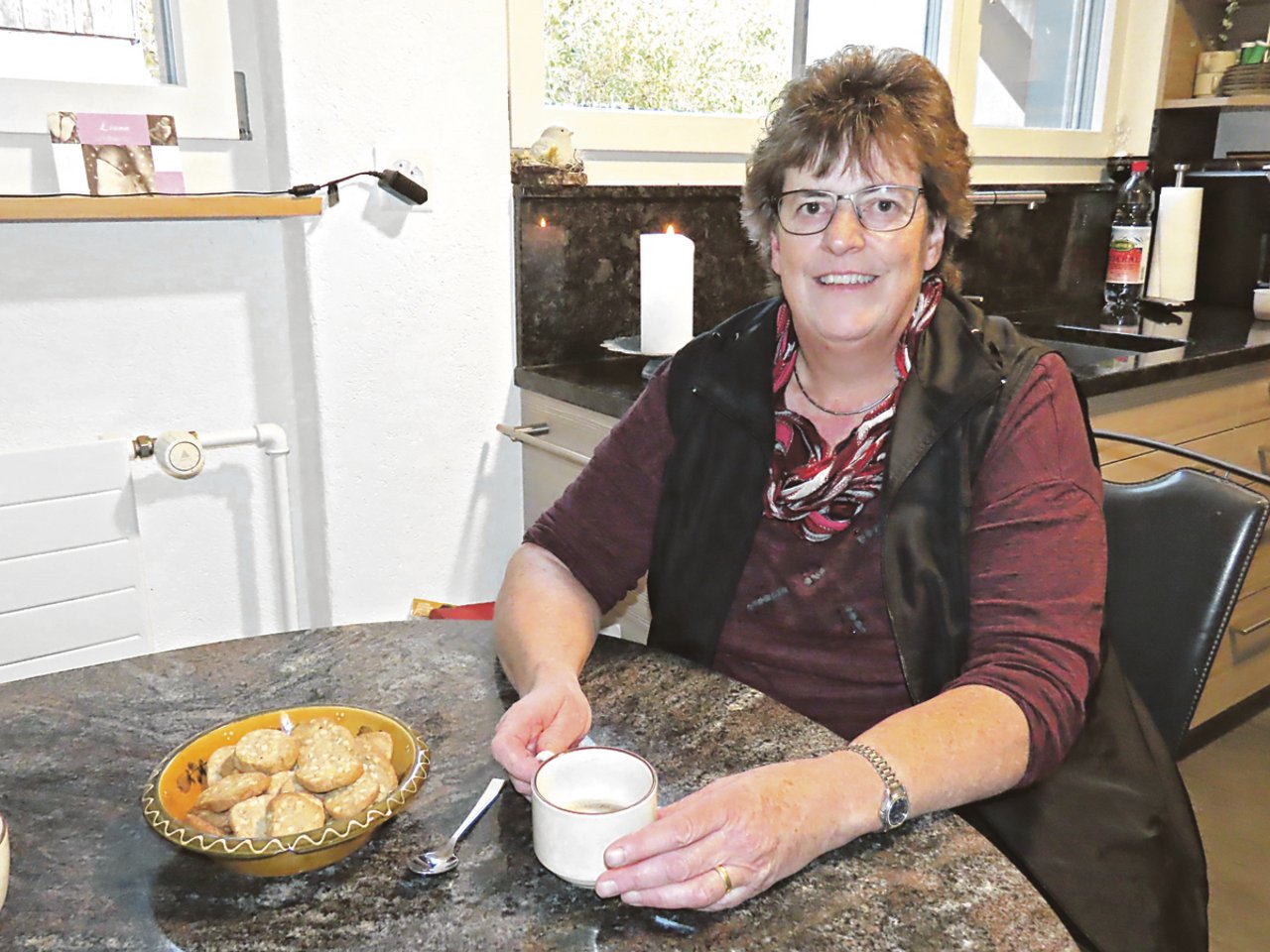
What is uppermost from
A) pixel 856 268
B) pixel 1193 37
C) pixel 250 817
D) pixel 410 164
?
pixel 1193 37

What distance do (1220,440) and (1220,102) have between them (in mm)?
1067

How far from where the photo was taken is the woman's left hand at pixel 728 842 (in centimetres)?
72

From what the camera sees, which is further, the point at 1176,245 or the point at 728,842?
the point at 1176,245

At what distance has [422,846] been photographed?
31.1 inches

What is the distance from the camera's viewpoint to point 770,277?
4.74ft

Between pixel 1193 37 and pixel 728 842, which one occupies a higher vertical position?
pixel 1193 37

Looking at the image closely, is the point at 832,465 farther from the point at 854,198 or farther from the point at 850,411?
the point at 854,198

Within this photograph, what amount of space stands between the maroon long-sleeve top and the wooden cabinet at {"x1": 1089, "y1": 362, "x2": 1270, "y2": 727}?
90 centimetres

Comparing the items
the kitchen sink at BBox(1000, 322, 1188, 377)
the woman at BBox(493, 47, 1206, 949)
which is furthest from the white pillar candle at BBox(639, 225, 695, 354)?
the kitchen sink at BBox(1000, 322, 1188, 377)

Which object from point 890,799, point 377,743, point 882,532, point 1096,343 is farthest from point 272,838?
point 1096,343

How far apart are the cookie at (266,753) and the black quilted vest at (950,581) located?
1.83 ft

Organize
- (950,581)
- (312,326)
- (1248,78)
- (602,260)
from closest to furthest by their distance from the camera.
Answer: (950,581), (312,326), (602,260), (1248,78)

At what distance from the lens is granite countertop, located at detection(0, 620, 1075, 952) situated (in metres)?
0.70

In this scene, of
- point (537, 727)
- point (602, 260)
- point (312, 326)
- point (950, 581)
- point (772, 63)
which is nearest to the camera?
point (537, 727)
